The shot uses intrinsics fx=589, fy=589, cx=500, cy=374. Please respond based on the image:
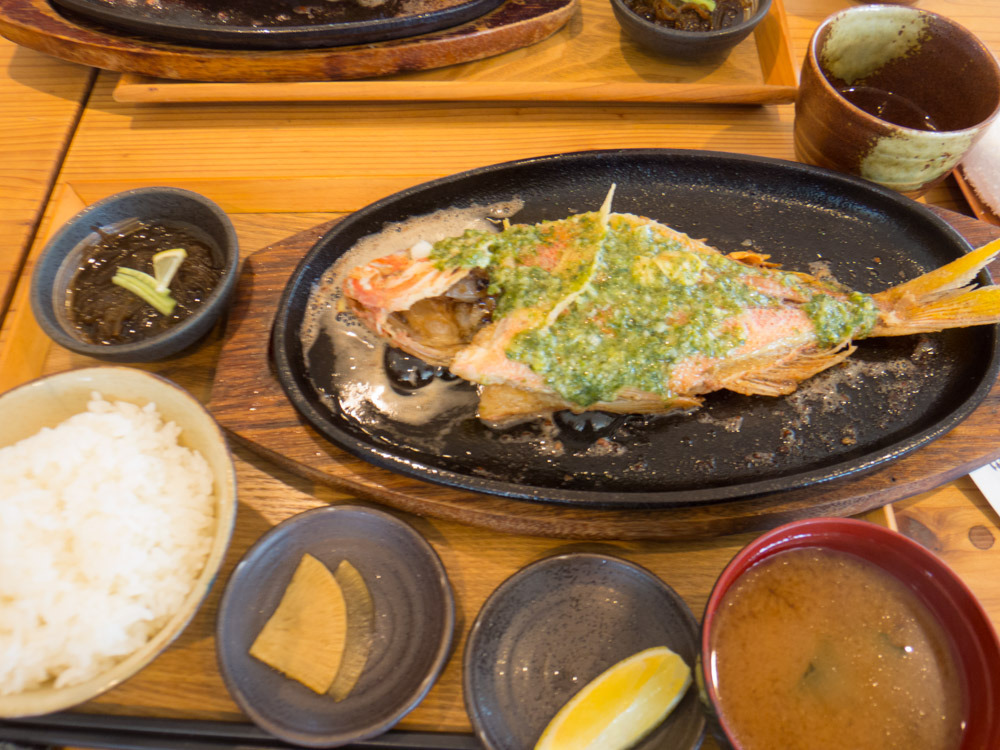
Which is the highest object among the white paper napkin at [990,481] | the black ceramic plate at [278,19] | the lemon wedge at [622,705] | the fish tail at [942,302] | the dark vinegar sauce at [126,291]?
the black ceramic plate at [278,19]

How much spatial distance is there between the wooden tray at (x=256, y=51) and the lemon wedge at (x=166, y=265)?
3.62 ft

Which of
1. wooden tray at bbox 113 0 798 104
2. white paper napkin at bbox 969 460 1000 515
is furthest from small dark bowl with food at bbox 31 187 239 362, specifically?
white paper napkin at bbox 969 460 1000 515

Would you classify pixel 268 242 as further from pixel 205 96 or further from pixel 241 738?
pixel 241 738

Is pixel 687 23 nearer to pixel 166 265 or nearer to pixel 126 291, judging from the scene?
pixel 166 265

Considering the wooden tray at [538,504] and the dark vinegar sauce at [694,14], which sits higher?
the dark vinegar sauce at [694,14]

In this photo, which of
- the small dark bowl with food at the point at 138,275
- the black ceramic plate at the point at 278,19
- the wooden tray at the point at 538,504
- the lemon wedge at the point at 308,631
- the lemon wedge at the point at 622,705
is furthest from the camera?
the black ceramic plate at the point at 278,19

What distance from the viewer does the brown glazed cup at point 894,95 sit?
2.25m

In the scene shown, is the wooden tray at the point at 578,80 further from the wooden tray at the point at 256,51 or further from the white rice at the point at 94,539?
the white rice at the point at 94,539

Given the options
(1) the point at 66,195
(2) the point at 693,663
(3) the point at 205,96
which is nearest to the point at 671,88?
(3) the point at 205,96

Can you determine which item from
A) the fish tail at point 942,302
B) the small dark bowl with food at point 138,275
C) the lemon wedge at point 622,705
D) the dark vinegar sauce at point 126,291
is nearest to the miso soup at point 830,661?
the lemon wedge at point 622,705

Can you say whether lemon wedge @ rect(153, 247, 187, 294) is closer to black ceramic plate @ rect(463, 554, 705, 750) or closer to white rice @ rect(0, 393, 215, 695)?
white rice @ rect(0, 393, 215, 695)

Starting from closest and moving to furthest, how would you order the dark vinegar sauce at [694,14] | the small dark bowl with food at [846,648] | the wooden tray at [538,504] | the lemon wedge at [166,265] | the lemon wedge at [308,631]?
1. the small dark bowl with food at [846,648]
2. the lemon wedge at [308,631]
3. the wooden tray at [538,504]
4. the lemon wedge at [166,265]
5. the dark vinegar sauce at [694,14]

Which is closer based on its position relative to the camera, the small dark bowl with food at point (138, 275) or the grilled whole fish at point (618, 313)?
the grilled whole fish at point (618, 313)

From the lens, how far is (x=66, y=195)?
265 cm
